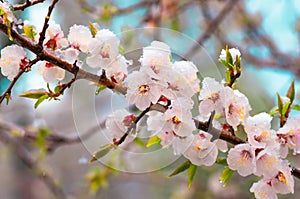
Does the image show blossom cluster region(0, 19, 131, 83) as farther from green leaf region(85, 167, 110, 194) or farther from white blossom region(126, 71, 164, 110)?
green leaf region(85, 167, 110, 194)

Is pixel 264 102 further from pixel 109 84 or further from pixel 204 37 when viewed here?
pixel 109 84

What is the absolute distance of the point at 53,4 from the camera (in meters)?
0.52

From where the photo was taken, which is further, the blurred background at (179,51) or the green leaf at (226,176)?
the blurred background at (179,51)

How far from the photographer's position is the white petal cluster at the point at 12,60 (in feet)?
1.83

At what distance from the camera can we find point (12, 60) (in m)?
0.56

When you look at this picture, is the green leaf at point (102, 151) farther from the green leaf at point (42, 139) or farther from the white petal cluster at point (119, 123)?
the green leaf at point (42, 139)

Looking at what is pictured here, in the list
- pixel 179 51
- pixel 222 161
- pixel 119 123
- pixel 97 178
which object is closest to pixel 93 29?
pixel 119 123

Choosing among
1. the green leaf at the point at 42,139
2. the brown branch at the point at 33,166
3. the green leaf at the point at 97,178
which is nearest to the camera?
the green leaf at the point at 42,139

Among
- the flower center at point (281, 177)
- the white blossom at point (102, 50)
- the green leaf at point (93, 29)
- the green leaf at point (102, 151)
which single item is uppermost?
the green leaf at point (93, 29)

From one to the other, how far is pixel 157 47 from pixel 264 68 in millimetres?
1272

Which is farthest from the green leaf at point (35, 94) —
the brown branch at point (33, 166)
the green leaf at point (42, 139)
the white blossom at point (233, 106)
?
the brown branch at point (33, 166)

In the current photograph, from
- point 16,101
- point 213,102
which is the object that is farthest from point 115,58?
point 16,101

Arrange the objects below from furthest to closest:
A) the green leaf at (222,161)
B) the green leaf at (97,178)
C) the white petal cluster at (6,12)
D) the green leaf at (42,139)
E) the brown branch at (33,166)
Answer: the brown branch at (33,166) < the green leaf at (97,178) < the green leaf at (42,139) < the green leaf at (222,161) < the white petal cluster at (6,12)

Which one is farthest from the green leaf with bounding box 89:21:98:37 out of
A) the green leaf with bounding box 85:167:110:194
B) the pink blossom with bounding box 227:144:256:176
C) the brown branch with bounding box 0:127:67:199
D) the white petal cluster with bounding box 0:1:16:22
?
the brown branch with bounding box 0:127:67:199
